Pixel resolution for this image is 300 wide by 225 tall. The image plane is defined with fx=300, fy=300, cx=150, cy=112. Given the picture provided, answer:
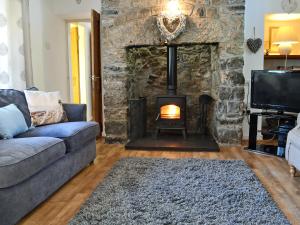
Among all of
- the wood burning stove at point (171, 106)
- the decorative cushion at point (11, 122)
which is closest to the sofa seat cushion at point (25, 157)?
the decorative cushion at point (11, 122)

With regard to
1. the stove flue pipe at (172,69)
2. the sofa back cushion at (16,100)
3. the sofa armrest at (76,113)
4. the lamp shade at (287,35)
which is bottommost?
the sofa armrest at (76,113)

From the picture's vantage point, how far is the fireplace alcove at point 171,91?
4523 mm

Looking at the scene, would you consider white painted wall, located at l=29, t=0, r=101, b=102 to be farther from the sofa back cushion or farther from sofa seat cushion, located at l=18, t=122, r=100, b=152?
sofa seat cushion, located at l=18, t=122, r=100, b=152

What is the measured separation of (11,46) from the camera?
3.80 m

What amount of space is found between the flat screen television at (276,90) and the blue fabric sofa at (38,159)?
2220mm

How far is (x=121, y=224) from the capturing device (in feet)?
6.75

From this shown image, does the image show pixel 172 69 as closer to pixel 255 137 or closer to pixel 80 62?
pixel 255 137

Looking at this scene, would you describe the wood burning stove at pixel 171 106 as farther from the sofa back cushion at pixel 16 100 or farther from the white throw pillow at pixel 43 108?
the sofa back cushion at pixel 16 100

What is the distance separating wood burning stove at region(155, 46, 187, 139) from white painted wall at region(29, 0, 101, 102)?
147 cm

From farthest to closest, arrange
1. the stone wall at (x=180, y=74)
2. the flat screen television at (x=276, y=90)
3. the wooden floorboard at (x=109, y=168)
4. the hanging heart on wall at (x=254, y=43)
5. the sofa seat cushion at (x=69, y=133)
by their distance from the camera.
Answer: the stone wall at (x=180, y=74) < the hanging heart on wall at (x=254, y=43) < the flat screen television at (x=276, y=90) < the sofa seat cushion at (x=69, y=133) < the wooden floorboard at (x=109, y=168)

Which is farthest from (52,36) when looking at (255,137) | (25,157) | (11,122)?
(255,137)

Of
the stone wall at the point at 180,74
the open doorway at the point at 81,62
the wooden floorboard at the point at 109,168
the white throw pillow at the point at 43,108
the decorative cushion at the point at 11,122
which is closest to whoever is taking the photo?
the wooden floorboard at the point at 109,168

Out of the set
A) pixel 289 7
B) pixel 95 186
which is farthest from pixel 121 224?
pixel 289 7

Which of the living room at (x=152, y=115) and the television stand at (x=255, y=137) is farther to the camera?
the television stand at (x=255, y=137)
